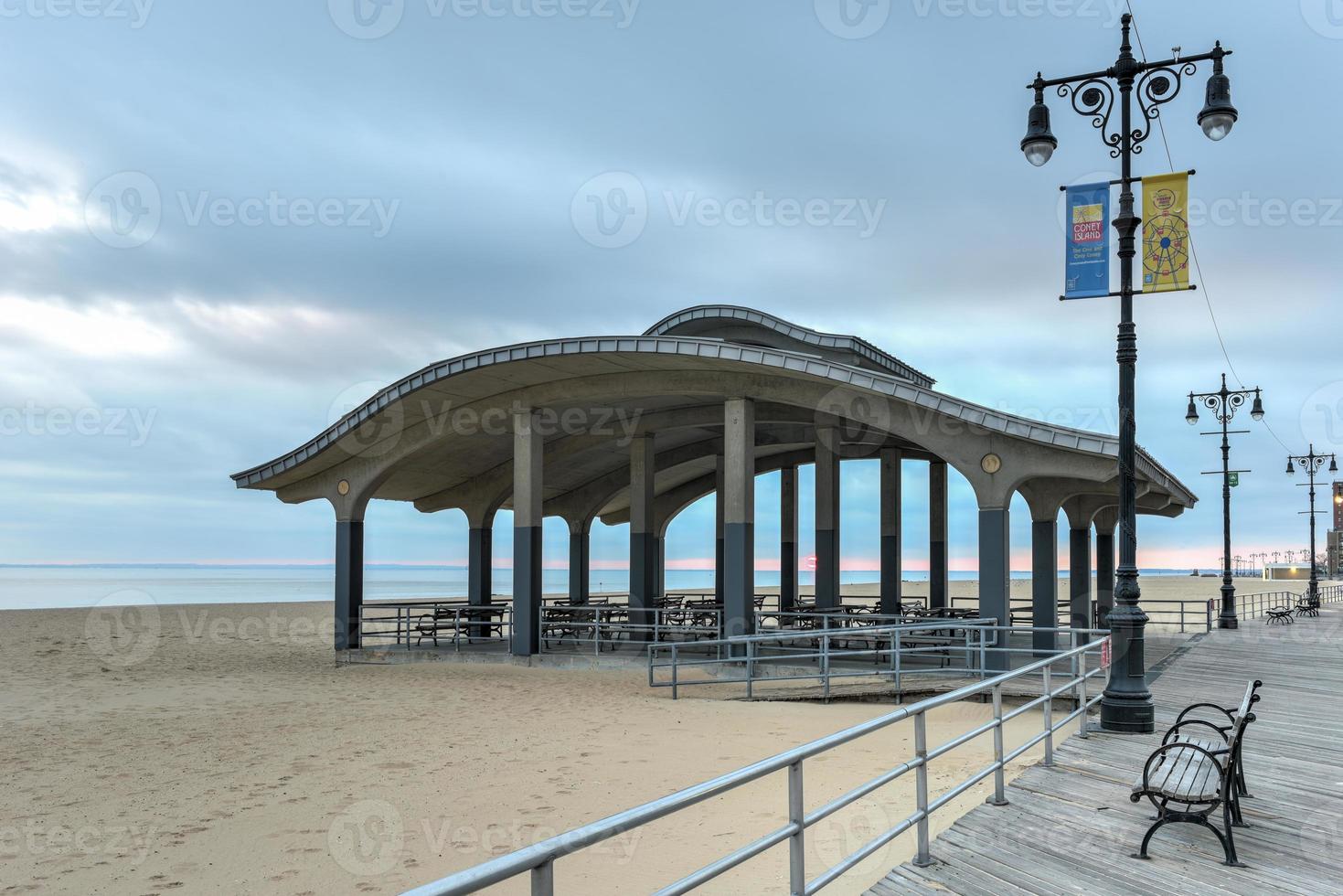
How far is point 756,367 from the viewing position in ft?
60.1

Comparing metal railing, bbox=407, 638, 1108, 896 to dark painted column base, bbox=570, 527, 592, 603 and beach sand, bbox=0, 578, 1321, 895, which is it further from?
dark painted column base, bbox=570, 527, 592, 603

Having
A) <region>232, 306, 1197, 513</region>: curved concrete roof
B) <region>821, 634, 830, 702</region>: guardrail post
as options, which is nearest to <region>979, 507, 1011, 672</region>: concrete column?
<region>232, 306, 1197, 513</region>: curved concrete roof

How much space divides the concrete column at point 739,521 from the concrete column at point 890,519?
21.4 feet

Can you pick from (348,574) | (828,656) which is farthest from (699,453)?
(828,656)

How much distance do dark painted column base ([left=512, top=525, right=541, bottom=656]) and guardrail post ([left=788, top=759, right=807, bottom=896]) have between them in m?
16.8

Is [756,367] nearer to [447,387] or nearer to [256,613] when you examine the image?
[447,387]

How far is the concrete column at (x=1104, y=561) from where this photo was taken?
28.0 meters

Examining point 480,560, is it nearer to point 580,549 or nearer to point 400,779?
point 580,549

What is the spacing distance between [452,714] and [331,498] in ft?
39.0

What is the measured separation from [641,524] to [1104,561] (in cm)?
1553
